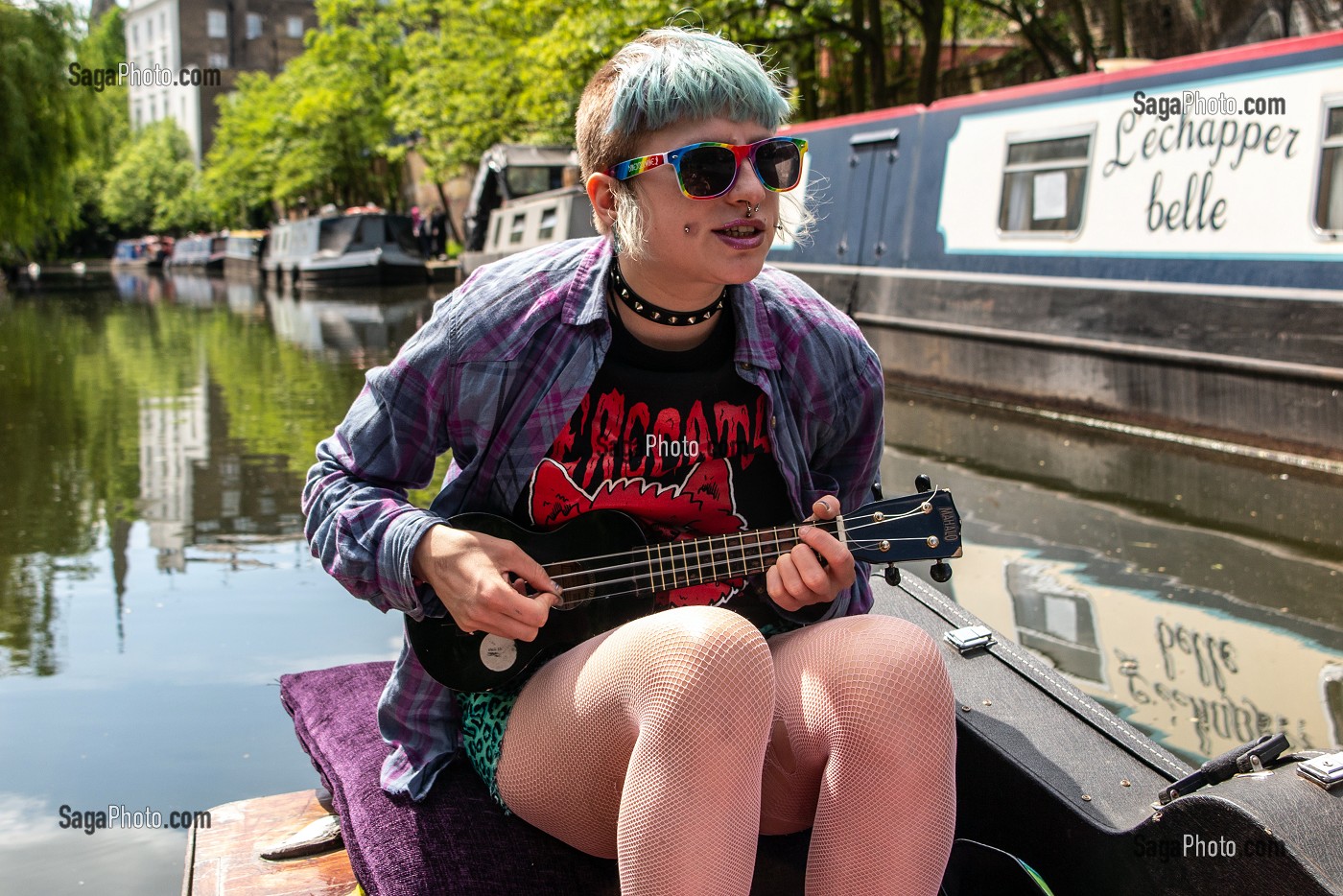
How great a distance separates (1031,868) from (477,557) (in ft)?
3.28

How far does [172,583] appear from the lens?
536cm

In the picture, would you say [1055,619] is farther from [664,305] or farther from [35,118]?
[35,118]

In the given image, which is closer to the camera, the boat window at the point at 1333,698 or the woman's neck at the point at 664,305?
the woman's neck at the point at 664,305

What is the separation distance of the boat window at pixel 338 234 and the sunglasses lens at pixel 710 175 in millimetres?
30222

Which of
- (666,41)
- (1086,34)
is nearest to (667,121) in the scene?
(666,41)

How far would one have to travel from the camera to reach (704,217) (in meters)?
2.04

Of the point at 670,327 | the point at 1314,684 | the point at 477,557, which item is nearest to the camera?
the point at 477,557

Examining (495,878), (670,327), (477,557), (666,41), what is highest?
(666,41)

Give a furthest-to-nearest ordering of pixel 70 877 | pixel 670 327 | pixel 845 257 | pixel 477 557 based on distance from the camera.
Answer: pixel 845 257 < pixel 70 877 < pixel 670 327 < pixel 477 557

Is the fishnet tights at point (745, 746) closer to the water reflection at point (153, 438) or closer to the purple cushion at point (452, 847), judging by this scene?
the purple cushion at point (452, 847)

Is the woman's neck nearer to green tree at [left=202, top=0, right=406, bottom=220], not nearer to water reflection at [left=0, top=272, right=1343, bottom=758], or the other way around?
water reflection at [left=0, top=272, right=1343, bottom=758]

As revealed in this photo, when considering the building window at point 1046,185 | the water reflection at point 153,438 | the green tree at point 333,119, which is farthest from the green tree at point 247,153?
the building window at point 1046,185

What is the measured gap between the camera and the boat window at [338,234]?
3119 cm

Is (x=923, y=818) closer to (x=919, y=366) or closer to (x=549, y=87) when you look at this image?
(x=919, y=366)
